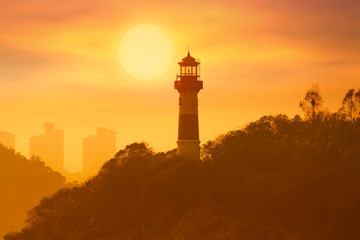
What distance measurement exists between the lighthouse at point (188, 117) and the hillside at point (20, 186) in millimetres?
72000

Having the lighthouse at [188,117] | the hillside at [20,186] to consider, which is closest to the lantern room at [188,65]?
the lighthouse at [188,117]

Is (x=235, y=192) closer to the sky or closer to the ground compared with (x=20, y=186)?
closer to the ground

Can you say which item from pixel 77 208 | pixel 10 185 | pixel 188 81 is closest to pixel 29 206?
pixel 10 185

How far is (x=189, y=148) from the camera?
63469mm

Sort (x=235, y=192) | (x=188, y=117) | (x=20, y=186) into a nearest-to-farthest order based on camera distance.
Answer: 1. (x=235, y=192)
2. (x=188, y=117)
3. (x=20, y=186)

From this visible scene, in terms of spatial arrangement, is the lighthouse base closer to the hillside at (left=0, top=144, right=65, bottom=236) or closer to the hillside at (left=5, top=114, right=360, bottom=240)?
the hillside at (left=5, top=114, right=360, bottom=240)

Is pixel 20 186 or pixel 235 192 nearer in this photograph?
pixel 235 192

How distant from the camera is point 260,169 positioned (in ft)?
190

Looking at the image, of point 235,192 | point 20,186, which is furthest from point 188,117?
point 20,186

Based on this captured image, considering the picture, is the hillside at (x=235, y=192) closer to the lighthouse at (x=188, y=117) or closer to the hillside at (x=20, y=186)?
the lighthouse at (x=188, y=117)

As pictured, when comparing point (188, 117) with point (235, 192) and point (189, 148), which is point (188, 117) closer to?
point (189, 148)

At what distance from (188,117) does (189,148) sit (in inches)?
124

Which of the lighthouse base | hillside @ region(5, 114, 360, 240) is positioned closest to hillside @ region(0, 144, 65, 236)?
hillside @ region(5, 114, 360, 240)

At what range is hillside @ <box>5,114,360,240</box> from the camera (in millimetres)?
48188
